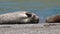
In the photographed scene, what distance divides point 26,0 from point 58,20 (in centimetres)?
981

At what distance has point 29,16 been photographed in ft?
17.7

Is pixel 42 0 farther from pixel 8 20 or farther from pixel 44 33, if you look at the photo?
pixel 44 33

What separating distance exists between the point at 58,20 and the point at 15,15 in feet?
3.75

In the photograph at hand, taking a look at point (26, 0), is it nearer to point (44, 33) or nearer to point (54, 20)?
point (54, 20)

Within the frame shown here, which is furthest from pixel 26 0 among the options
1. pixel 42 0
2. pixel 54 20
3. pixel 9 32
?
pixel 9 32

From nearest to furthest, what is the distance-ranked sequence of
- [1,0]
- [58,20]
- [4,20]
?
1. [4,20]
2. [58,20]
3. [1,0]

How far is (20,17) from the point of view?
204 inches

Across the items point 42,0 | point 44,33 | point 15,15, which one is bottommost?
point 44,33

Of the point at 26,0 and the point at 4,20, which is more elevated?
the point at 26,0

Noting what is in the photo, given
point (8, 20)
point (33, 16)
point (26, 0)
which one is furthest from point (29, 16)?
point (26, 0)

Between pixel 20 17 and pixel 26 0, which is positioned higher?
pixel 26 0

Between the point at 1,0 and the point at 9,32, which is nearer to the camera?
the point at 9,32

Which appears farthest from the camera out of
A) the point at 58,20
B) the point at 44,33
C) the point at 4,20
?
the point at 58,20

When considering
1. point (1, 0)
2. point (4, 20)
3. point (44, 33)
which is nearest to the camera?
point (44, 33)
